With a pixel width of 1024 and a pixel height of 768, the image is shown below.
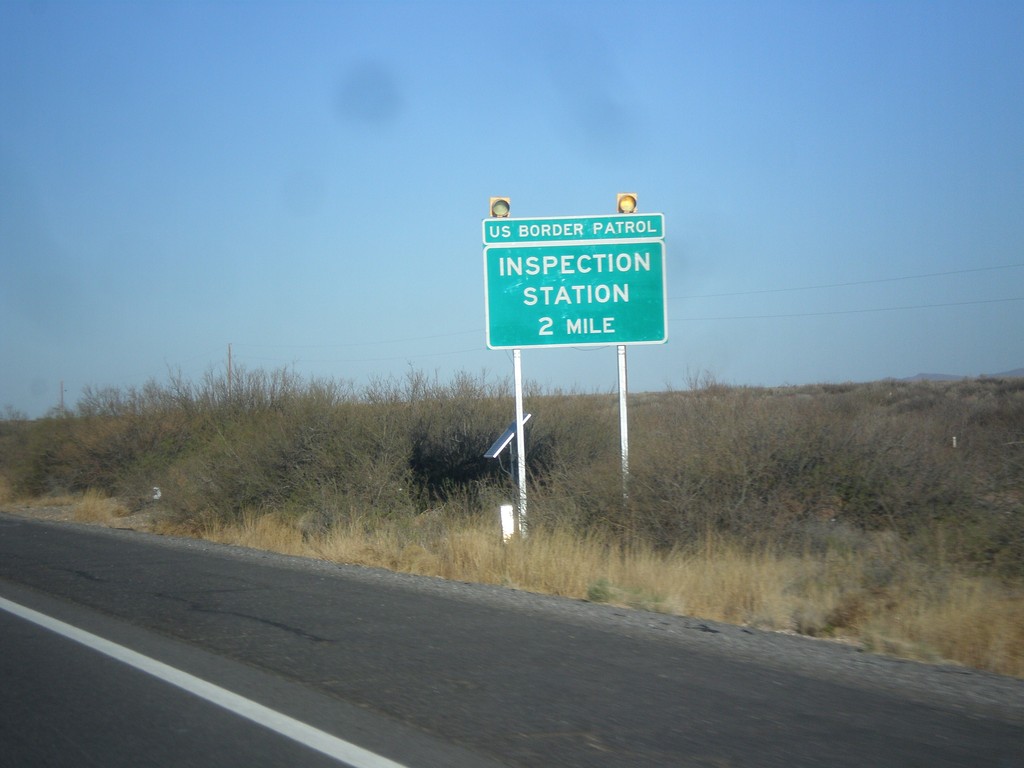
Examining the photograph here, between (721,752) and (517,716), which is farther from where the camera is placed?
(517,716)

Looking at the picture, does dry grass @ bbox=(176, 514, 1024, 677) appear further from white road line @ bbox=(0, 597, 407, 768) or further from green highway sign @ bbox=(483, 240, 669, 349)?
white road line @ bbox=(0, 597, 407, 768)

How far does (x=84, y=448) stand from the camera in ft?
107

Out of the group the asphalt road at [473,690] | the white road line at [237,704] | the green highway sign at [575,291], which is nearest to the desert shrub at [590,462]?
the green highway sign at [575,291]

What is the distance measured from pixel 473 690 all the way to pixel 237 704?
5.27 ft

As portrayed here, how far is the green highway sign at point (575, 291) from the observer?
16297 mm

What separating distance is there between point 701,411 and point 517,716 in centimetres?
1105

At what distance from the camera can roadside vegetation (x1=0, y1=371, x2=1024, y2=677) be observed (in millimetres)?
10289

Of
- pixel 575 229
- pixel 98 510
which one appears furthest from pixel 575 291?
pixel 98 510

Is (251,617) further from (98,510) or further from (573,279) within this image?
(98,510)

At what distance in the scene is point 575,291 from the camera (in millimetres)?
16406

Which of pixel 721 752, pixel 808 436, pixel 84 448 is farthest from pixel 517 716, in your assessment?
pixel 84 448

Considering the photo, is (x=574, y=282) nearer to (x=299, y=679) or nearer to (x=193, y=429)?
(x=299, y=679)

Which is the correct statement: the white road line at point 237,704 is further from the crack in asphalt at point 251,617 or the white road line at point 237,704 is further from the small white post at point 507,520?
the small white post at point 507,520

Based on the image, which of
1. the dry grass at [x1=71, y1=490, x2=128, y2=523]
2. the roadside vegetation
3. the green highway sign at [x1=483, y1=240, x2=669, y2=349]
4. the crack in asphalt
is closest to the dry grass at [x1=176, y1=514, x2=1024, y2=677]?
the roadside vegetation
